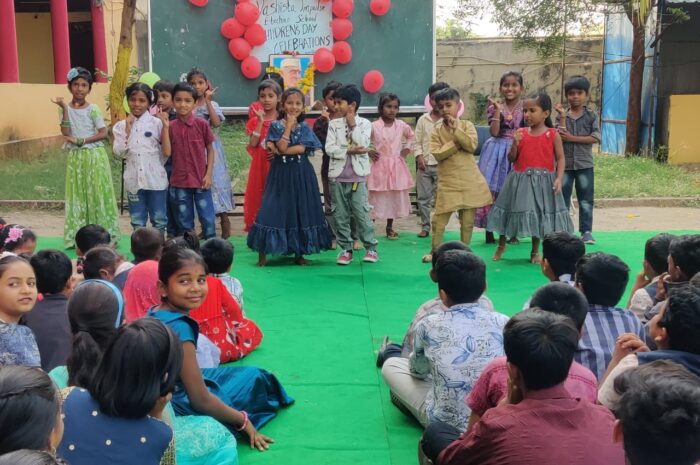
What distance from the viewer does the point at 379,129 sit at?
8.24 metres

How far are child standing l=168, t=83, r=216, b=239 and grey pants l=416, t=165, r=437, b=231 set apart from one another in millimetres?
2156

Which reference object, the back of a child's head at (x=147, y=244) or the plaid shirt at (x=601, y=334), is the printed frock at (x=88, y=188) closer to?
the back of a child's head at (x=147, y=244)

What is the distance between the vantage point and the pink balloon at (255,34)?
9109mm

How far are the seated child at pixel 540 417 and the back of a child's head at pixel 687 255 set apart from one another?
1.41 meters

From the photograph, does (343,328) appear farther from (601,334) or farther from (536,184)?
(536,184)

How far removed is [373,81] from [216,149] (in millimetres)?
2264

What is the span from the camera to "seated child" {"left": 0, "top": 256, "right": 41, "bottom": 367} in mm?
3213

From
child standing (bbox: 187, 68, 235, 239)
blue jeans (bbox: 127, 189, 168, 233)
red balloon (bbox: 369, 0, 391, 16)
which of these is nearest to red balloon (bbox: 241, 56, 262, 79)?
child standing (bbox: 187, 68, 235, 239)

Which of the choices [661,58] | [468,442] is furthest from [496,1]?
[468,442]

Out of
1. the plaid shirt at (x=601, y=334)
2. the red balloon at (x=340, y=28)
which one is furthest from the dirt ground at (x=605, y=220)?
the plaid shirt at (x=601, y=334)

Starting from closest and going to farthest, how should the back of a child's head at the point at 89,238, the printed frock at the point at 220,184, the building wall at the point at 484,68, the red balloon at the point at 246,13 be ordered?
the back of a child's head at the point at 89,238, the printed frock at the point at 220,184, the red balloon at the point at 246,13, the building wall at the point at 484,68

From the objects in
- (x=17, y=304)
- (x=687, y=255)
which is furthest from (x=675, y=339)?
(x=17, y=304)

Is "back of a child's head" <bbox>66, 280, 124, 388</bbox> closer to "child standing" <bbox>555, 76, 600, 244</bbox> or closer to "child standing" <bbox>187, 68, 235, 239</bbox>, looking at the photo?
"child standing" <bbox>187, 68, 235, 239</bbox>

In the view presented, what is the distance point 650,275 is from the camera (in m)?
4.26
